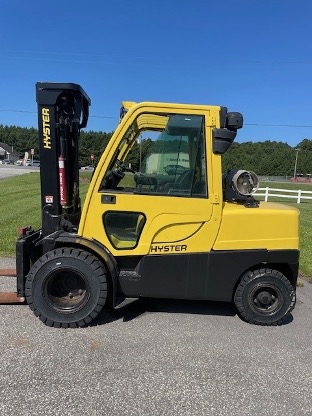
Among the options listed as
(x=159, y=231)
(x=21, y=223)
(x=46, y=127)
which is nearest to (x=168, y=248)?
(x=159, y=231)

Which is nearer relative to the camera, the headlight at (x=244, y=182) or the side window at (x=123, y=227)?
the side window at (x=123, y=227)

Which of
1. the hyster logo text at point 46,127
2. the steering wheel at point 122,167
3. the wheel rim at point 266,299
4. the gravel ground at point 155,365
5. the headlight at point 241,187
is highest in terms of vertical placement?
the hyster logo text at point 46,127

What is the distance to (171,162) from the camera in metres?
4.00

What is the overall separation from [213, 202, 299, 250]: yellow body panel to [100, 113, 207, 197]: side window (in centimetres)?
42

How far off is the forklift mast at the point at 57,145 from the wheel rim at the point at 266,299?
80.5 inches

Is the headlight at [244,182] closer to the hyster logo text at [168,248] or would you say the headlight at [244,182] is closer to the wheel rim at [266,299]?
the hyster logo text at [168,248]

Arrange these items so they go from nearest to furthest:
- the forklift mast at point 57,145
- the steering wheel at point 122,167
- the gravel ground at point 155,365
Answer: the gravel ground at point 155,365, the forklift mast at point 57,145, the steering wheel at point 122,167

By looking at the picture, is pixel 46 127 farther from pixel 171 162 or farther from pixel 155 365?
pixel 155 365

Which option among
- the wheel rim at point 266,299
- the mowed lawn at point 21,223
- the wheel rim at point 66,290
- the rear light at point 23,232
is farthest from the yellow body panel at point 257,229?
the mowed lawn at point 21,223

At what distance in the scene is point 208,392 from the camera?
2.85 metres

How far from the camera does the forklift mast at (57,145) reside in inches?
155

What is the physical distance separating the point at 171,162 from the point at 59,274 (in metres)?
1.61

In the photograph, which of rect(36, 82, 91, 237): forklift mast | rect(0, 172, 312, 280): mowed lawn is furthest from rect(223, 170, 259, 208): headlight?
rect(0, 172, 312, 280): mowed lawn

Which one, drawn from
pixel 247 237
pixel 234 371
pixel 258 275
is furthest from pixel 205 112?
pixel 234 371
